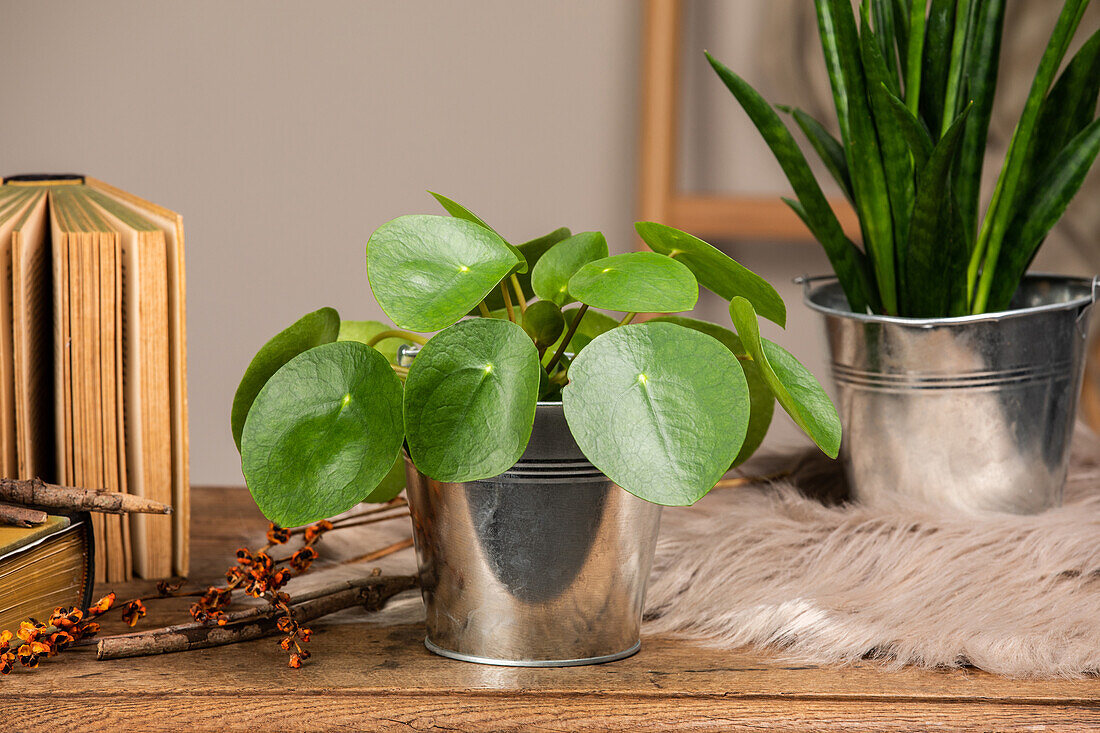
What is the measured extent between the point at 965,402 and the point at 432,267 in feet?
1.27

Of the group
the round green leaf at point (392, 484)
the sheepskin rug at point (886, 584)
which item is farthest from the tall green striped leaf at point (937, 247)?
the round green leaf at point (392, 484)

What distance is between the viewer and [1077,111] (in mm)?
662

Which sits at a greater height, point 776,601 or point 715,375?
point 715,375

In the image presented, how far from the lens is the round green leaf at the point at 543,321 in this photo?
45 centimetres

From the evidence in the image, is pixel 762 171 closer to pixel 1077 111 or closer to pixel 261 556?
pixel 1077 111

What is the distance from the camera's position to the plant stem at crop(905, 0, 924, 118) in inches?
25.0

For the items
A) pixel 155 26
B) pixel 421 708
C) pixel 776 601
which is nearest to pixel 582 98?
pixel 155 26

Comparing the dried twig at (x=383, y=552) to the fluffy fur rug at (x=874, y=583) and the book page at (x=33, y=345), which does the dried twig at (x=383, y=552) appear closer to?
the fluffy fur rug at (x=874, y=583)

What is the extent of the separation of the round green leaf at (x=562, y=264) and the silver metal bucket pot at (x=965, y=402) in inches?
9.7

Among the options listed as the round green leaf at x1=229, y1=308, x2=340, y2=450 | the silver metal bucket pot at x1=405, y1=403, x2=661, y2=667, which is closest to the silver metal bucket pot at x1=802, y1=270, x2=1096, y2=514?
the silver metal bucket pot at x1=405, y1=403, x2=661, y2=667

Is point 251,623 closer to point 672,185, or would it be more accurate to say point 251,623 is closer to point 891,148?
point 891,148

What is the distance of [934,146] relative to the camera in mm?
619

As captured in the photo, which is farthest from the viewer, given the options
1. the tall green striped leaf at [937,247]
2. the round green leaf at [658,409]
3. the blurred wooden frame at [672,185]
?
the blurred wooden frame at [672,185]

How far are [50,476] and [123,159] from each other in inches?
37.1
